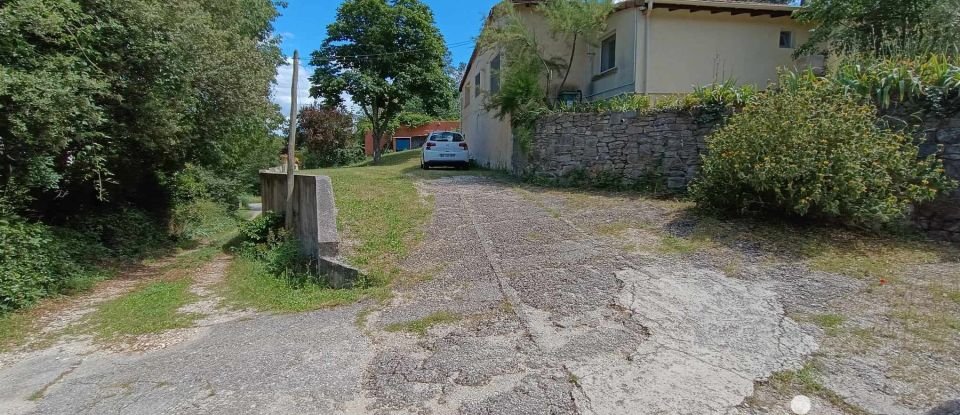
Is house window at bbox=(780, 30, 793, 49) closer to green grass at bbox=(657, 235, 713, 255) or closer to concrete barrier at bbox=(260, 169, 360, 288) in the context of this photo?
green grass at bbox=(657, 235, 713, 255)

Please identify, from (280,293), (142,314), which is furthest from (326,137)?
(142,314)

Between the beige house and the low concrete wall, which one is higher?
the beige house

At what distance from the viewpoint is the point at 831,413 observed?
9.31 feet

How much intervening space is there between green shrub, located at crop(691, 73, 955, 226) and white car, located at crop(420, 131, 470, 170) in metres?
11.0

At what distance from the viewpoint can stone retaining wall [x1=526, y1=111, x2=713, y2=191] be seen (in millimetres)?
9109

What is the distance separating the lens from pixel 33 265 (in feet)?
21.8

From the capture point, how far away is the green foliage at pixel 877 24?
10062 millimetres

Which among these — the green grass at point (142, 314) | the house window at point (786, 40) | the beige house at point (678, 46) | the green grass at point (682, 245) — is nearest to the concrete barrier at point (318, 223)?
the green grass at point (142, 314)

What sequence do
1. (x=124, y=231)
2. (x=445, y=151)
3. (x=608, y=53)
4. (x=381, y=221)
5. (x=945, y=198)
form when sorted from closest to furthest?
1. (x=945, y=198)
2. (x=381, y=221)
3. (x=124, y=231)
4. (x=608, y=53)
5. (x=445, y=151)

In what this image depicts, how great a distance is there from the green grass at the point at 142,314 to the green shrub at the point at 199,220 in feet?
20.8

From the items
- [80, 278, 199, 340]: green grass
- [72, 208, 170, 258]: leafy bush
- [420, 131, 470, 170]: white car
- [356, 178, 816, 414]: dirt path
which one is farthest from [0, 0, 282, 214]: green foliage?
[420, 131, 470, 170]: white car

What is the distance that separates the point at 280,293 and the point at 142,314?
1579 millimetres

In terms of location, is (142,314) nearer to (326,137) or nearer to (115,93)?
(115,93)

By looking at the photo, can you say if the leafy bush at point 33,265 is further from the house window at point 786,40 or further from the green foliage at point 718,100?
the house window at point 786,40
